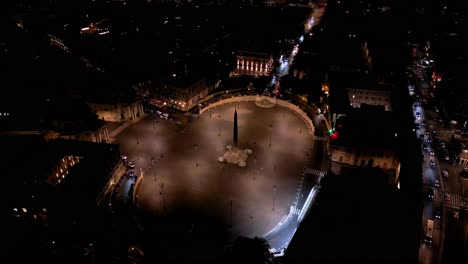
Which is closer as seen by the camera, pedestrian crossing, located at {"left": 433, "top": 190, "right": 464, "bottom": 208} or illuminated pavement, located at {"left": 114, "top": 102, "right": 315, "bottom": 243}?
illuminated pavement, located at {"left": 114, "top": 102, "right": 315, "bottom": 243}

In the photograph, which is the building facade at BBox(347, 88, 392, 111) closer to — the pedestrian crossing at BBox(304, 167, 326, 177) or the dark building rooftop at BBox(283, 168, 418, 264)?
the pedestrian crossing at BBox(304, 167, 326, 177)

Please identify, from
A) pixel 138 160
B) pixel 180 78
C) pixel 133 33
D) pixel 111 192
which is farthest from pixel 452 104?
pixel 133 33

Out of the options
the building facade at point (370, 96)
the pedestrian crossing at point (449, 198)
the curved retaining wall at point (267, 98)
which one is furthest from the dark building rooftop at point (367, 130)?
the building facade at point (370, 96)

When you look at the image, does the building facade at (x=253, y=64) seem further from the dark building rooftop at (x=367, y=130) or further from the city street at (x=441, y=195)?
the city street at (x=441, y=195)

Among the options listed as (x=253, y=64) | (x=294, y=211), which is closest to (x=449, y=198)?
(x=294, y=211)

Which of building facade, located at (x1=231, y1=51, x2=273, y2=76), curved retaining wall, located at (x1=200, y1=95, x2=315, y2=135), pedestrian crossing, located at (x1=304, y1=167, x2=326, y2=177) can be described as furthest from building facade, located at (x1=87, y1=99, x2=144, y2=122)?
pedestrian crossing, located at (x1=304, y1=167, x2=326, y2=177)

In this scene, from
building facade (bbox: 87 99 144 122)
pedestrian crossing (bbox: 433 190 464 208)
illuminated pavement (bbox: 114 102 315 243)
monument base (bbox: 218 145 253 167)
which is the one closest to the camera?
illuminated pavement (bbox: 114 102 315 243)

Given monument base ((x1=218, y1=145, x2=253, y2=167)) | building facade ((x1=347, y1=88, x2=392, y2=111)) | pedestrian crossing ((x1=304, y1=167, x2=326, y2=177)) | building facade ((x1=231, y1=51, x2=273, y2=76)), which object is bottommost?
pedestrian crossing ((x1=304, y1=167, x2=326, y2=177))
